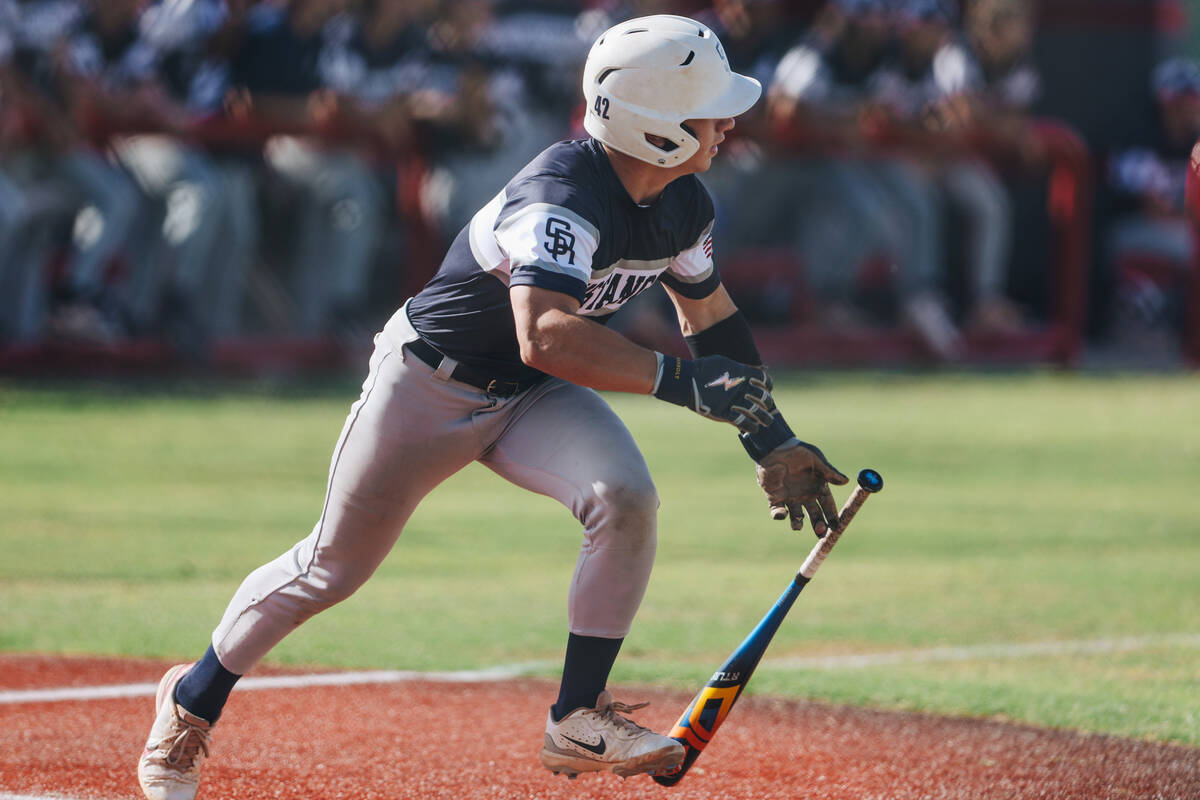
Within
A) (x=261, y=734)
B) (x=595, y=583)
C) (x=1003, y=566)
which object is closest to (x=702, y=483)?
(x=1003, y=566)

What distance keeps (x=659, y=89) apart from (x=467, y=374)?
33.8 inches

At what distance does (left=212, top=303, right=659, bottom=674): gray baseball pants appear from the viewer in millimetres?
4496

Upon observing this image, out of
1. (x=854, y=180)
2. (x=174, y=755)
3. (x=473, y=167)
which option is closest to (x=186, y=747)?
(x=174, y=755)

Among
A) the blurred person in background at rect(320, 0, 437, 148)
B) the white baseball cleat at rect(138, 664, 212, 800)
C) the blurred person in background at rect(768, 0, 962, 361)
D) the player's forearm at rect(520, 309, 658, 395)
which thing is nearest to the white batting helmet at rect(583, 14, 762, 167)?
the player's forearm at rect(520, 309, 658, 395)

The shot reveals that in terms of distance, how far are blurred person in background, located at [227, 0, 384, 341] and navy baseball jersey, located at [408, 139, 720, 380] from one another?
9.47m

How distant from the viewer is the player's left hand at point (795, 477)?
4.45 m

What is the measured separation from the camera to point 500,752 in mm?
5215

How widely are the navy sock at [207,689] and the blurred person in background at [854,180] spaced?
11.6 m

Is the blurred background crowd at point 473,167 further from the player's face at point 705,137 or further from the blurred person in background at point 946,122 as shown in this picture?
the player's face at point 705,137

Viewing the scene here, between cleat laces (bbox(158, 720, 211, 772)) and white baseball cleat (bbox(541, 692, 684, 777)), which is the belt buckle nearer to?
white baseball cleat (bbox(541, 692, 684, 777))

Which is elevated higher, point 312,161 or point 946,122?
point 312,161

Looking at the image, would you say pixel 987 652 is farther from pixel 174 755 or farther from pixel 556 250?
pixel 174 755

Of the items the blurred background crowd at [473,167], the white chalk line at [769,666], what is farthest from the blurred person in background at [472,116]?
the white chalk line at [769,666]

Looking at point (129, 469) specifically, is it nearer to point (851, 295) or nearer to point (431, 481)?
point (431, 481)
